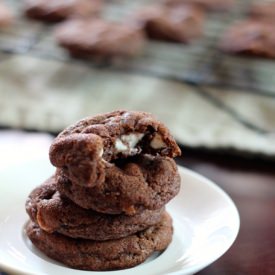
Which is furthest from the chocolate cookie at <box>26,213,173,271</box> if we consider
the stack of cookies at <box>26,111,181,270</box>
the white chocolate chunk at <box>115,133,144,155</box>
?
the white chocolate chunk at <box>115,133,144,155</box>

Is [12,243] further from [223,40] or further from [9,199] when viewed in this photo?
[223,40]

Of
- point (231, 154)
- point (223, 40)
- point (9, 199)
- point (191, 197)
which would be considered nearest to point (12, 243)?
point (9, 199)

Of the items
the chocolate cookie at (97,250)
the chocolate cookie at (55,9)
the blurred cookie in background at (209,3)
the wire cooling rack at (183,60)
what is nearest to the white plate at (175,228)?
the chocolate cookie at (97,250)

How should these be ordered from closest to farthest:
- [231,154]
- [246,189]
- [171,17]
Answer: [246,189]
[231,154]
[171,17]

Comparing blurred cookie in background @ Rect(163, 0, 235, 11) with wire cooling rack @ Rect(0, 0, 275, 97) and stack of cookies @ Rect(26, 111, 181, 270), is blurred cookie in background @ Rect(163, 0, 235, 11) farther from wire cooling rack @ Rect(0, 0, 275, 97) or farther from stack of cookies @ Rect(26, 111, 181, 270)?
stack of cookies @ Rect(26, 111, 181, 270)

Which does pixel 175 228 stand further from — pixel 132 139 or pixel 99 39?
pixel 99 39

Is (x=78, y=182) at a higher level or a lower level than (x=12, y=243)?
higher

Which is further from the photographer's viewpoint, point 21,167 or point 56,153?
point 21,167

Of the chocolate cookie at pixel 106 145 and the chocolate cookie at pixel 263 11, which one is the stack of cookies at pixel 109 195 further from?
the chocolate cookie at pixel 263 11
